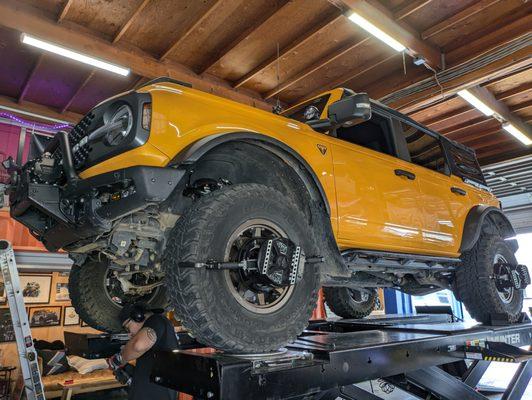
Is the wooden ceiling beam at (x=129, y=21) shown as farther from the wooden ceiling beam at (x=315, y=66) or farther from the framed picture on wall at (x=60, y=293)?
the framed picture on wall at (x=60, y=293)

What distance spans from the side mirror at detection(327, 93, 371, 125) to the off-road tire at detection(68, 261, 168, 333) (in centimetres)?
183

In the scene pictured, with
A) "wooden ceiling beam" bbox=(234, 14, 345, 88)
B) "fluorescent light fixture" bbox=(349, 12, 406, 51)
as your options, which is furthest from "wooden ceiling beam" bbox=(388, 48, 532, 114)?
"wooden ceiling beam" bbox=(234, 14, 345, 88)

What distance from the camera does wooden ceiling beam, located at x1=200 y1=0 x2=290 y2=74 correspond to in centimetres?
472

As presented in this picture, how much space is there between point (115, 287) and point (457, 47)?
516cm

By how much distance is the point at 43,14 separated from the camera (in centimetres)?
467

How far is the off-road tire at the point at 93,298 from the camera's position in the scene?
8.96 feet

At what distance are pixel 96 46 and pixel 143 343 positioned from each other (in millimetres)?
4001

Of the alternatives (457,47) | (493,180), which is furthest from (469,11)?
(493,180)

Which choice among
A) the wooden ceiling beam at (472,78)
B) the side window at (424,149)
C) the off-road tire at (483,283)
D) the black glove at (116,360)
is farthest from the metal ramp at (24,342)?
the wooden ceiling beam at (472,78)

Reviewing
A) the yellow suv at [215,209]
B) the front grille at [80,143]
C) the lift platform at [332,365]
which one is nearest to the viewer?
→ the lift platform at [332,365]

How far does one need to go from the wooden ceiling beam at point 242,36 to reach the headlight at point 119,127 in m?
3.40

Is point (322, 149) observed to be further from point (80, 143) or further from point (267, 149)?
point (80, 143)

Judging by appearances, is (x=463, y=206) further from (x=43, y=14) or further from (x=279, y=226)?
(x=43, y=14)

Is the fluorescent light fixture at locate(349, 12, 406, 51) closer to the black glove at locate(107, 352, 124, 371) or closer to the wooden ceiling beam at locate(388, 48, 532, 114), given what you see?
the wooden ceiling beam at locate(388, 48, 532, 114)
